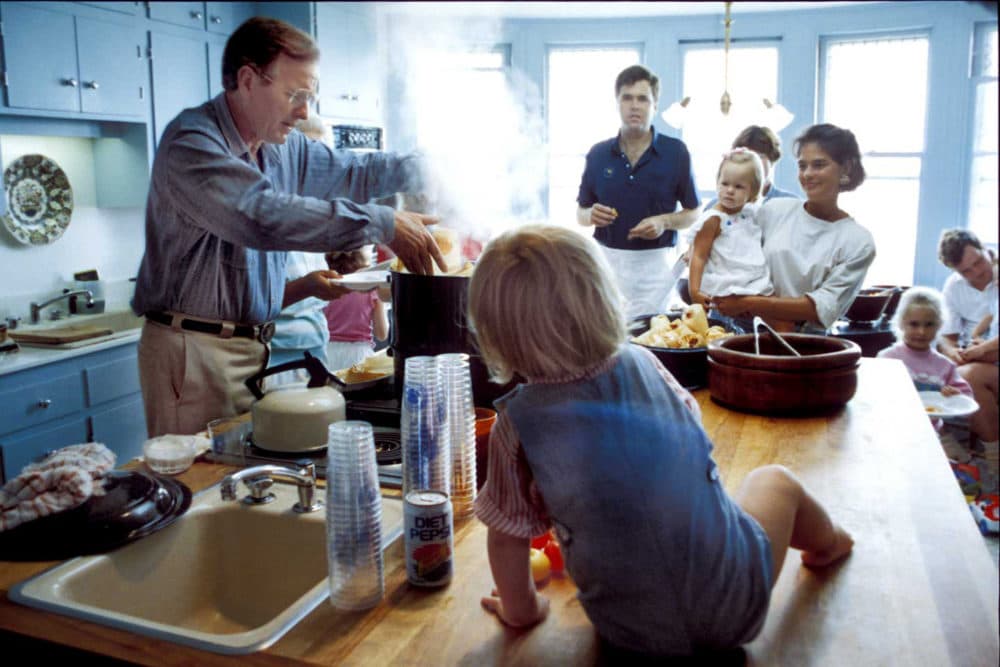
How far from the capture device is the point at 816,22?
20.7 feet

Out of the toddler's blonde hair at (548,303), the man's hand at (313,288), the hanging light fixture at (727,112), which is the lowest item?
the man's hand at (313,288)

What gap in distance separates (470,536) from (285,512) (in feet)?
1.05

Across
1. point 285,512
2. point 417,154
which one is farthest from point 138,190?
point 285,512

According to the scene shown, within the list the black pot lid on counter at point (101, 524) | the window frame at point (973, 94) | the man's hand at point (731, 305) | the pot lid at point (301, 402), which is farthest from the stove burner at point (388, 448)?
the window frame at point (973, 94)

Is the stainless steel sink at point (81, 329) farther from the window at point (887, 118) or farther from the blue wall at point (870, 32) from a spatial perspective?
the window at point (887, 118)

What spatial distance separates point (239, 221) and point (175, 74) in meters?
2.90

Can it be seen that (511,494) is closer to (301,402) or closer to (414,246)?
(301,402)

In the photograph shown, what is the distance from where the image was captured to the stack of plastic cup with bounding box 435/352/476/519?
4.25 ft

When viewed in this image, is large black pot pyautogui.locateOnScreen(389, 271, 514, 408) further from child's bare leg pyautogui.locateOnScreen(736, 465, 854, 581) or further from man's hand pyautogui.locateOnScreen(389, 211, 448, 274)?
child's bare leg pyautogui.locateOnScreen(736, 465, 854, 581)

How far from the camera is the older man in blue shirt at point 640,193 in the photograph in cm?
371

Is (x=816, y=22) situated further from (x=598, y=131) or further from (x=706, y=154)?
(x=598, y=131)

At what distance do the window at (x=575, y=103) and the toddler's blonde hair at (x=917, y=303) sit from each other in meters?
3.10

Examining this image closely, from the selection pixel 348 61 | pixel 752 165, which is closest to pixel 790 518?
pixel 752 165

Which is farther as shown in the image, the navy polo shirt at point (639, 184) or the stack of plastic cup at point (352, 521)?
the navy polo shirt at point (639, 184)
